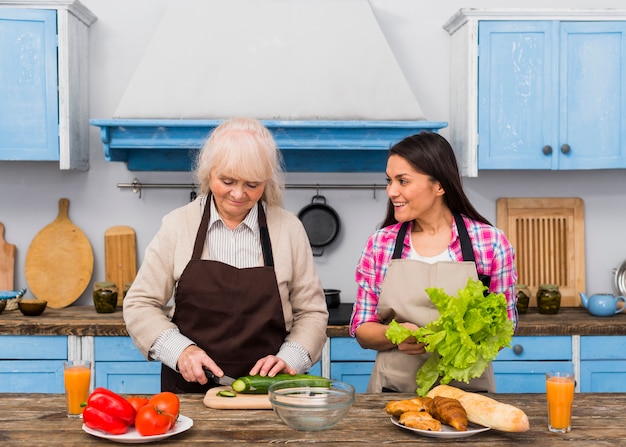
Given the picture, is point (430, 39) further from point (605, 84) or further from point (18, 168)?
point (18, 168)

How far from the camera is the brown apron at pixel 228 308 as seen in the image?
101 inches

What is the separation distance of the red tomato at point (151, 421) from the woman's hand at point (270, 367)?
44 centimetres

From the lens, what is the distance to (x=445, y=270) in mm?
2537

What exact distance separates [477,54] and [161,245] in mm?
2216

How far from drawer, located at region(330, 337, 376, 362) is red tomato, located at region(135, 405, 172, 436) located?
1.97 metres

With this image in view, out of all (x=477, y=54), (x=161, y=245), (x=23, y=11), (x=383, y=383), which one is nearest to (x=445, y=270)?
(x=383, y=383)

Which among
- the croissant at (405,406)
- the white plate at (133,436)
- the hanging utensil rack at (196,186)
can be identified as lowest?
the white plate at (133,436)

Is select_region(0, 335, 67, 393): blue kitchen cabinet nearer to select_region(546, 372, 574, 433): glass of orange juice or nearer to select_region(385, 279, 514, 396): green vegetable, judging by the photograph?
select_region(385, 279, 514, 396): green vegetable

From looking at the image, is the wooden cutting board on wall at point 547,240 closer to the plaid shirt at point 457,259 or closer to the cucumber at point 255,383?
the plaid shirt at point 457,259

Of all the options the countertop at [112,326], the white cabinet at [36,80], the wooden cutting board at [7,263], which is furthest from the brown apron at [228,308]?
the wooden cutting board at [7,263]

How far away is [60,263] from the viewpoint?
438 cm

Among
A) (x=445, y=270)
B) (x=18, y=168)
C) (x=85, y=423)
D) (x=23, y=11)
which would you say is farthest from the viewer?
(x=18, y=168)

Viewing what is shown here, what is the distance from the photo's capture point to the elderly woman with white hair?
248cm

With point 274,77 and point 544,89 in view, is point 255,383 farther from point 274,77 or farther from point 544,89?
point 544,89
